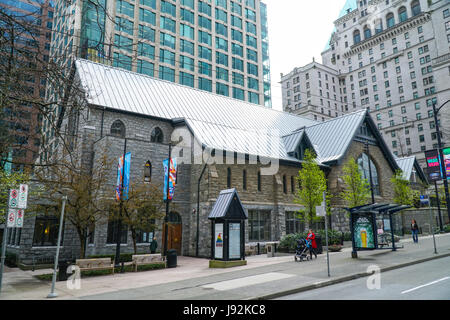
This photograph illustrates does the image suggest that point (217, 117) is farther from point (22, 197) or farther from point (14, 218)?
point (14, 218)

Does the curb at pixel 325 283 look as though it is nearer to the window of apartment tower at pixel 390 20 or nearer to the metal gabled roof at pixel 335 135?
the metal gabled roof at pixel 335 135

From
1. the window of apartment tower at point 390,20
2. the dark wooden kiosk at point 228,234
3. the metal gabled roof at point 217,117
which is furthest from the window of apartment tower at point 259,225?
the window of apartment tower at point 390,20

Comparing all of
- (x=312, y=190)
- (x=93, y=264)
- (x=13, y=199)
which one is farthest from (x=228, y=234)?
(x=312, y=190)

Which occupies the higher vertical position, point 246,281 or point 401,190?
point 401,190

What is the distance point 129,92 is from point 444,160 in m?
26.8

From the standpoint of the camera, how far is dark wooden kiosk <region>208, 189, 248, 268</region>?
17.4m

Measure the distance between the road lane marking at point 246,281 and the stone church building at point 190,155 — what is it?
29.0ft

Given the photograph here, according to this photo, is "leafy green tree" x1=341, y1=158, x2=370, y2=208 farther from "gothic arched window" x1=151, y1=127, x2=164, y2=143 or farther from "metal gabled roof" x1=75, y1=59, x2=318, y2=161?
"gothic arched window" x1=151, y1=127, x2=164, y2=143

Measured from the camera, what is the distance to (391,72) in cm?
8719

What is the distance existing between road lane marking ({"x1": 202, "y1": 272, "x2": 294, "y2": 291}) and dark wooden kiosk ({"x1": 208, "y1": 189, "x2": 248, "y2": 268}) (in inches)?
148

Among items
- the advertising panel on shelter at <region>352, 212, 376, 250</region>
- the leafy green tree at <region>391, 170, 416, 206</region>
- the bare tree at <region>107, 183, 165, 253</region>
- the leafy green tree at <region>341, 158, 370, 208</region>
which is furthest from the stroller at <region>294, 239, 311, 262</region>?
the leafy green tree at <region>391, 170, 416, 206</region>

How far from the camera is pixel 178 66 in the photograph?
55469mm

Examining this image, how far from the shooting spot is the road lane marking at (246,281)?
1169 centimetres

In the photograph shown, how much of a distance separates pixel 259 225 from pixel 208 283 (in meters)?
14.5
